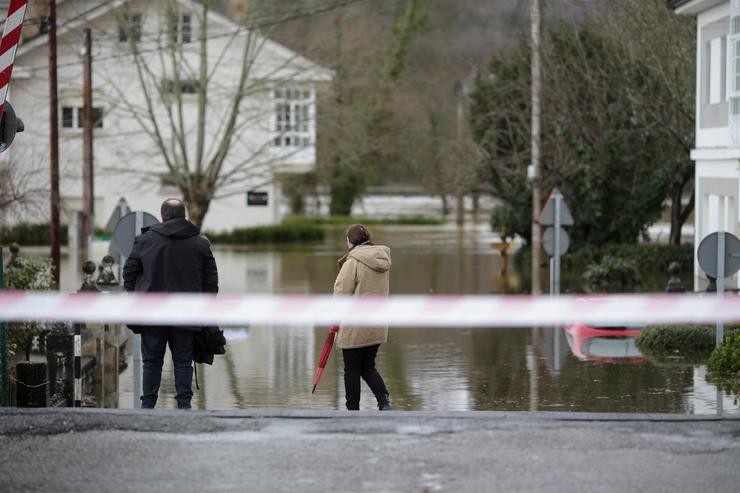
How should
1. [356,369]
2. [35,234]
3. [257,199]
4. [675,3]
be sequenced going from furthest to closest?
[257,199], [35,234], [675,3], [356,369]

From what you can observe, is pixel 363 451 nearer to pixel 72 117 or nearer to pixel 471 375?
pixel 471 375

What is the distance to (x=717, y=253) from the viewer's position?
15461mm

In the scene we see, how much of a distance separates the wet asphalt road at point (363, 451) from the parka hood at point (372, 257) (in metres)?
2.15

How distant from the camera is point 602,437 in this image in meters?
9.07

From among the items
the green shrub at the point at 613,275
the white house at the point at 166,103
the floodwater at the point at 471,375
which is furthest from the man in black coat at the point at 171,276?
the white house at the point at 166,103

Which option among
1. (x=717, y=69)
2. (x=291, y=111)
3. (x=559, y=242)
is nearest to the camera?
(x=559, y=242)

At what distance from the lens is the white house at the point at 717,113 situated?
84.9 feet

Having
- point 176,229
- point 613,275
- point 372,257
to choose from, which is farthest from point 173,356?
point 613,275

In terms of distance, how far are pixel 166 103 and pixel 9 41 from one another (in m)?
35.2

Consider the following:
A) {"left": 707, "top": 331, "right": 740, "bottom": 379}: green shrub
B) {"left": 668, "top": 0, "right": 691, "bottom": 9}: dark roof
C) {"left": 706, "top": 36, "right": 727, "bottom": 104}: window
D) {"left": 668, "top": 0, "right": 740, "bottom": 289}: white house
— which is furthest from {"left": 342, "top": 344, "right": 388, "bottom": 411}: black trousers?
{"left": 668, "top": 0, "right": 691, "bottom": 9}: dark roof

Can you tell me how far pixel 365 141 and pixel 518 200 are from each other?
14.5 m

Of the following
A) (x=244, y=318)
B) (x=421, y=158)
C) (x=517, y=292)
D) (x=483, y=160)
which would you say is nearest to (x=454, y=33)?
(x=421, y=158)

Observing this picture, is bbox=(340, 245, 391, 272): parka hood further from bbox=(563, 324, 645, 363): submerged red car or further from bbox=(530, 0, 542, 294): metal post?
bbox=(530, 0, 542, 294): metal post

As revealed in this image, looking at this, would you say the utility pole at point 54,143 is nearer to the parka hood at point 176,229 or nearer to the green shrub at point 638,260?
the green shrub at point 638,260
